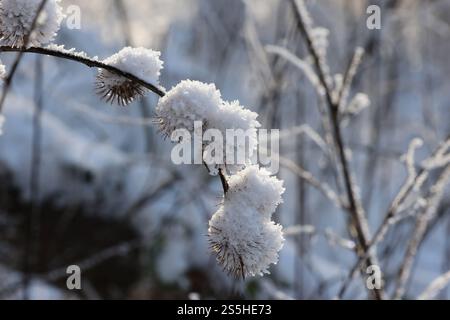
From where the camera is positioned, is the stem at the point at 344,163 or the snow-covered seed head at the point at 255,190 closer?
the snow-covered seed head at the point at 255,190

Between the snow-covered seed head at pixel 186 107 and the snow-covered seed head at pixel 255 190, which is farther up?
the snow-covered seed head at pixel 186 107

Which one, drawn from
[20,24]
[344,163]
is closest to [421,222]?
[344,163]

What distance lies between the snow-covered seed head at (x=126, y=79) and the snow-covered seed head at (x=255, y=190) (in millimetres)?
100

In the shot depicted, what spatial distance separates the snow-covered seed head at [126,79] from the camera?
0.45m

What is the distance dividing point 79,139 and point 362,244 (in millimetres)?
1640

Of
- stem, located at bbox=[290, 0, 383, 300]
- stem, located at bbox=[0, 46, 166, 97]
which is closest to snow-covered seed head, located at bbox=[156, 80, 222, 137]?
stem, located at bbox=[0, 46, 166, 97]

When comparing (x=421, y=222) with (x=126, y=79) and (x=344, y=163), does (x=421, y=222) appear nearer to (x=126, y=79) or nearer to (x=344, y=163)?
(x=344, y=163)

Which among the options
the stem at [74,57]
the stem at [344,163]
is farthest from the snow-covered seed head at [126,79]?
the stem at [344,163]

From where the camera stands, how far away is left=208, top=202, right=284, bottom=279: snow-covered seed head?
1.31 feet

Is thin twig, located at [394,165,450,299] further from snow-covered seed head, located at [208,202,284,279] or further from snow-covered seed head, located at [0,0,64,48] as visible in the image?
snow-covered seed head, located at [0,0,64,48]

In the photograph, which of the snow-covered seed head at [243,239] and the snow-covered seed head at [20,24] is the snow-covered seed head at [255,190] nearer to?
the snow-covered seed head at [243,239]
